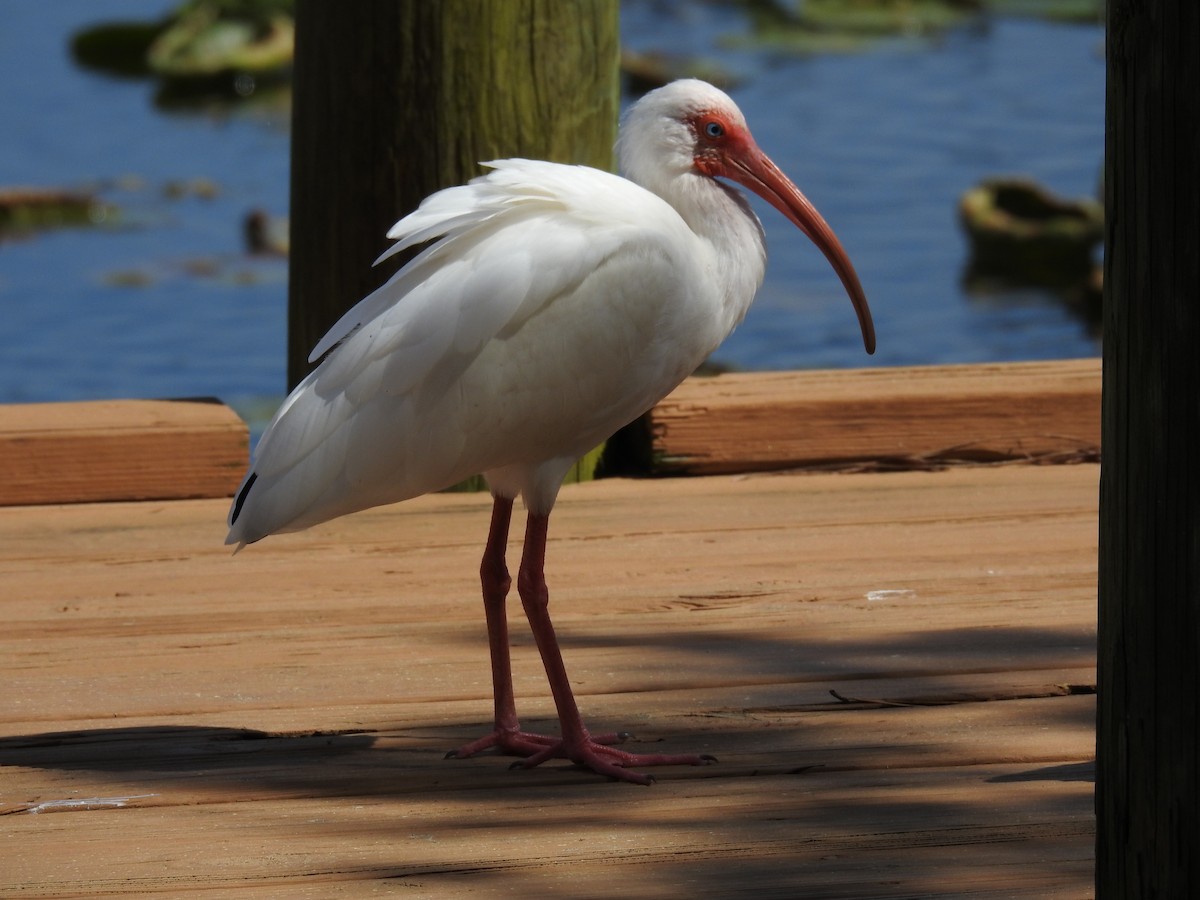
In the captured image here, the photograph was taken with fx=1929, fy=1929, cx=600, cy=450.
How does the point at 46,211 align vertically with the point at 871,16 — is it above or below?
below

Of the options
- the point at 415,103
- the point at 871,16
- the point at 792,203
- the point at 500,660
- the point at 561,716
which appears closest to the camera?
the point at 561,716

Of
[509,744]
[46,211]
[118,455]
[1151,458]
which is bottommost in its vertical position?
[46,211]

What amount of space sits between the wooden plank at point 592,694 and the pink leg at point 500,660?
5 centimetres

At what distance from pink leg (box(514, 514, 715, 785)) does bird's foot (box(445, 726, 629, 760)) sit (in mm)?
15

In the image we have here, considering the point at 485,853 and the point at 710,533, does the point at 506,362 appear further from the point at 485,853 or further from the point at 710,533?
the point at 710,533

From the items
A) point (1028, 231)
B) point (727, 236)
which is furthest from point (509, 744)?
point (1028, 231)

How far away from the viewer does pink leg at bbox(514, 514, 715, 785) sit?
10.9ft

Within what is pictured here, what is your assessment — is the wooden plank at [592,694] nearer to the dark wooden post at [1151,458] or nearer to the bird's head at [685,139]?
the dark wooden post at [1151,458]

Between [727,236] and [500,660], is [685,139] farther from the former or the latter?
[500,660]

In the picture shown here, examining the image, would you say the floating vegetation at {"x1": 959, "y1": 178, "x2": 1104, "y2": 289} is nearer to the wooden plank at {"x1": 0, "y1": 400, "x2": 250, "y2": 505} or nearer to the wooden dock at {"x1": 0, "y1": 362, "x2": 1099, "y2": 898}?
the wooden dock at {"x1": 0, "y1": 362, "x2": 1099, "y2": 898}

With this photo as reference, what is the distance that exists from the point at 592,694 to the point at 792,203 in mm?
1145

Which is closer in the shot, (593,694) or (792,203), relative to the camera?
(593,694)

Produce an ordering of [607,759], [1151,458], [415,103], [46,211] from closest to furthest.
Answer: [1151,458] → [607,759] → [415,103] → [46,211]

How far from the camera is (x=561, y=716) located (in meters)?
3.44
